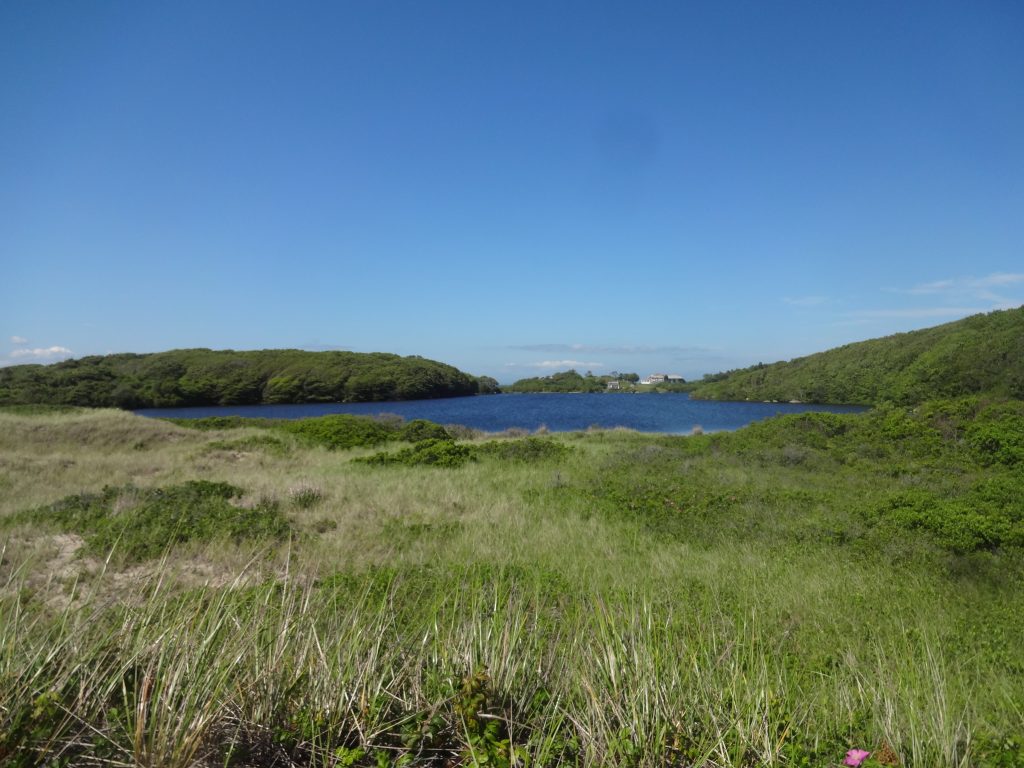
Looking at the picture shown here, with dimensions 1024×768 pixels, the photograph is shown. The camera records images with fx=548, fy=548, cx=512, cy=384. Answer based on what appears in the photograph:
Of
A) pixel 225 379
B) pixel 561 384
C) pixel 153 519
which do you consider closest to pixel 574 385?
pixel 561 384

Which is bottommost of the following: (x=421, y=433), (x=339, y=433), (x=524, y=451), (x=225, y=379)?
(x=524, y=451)

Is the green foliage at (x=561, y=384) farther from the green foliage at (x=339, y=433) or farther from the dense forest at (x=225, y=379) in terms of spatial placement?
the green foliage at (x=339, y=433)

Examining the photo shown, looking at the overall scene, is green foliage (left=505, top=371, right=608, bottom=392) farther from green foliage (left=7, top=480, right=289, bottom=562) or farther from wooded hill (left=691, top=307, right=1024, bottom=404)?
green foliage (left=7, top=480, right=289, bottom=562)

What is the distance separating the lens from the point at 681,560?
670 cm

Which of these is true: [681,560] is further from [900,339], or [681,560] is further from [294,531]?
[900,339]

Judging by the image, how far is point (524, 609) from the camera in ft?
15.5

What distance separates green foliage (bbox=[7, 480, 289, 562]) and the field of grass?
0.05 metres

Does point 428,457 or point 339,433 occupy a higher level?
point 339,433

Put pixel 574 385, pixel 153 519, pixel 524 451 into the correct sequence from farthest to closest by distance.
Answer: pixel 574 385 < pixel 524 451 < pixel 153 519

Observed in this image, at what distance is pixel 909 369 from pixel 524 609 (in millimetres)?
59599

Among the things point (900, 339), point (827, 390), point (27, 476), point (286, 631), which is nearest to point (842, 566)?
point (286, 631)

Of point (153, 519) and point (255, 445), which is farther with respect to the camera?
point (255, 445)

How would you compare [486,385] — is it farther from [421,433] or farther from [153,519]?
[153,519]

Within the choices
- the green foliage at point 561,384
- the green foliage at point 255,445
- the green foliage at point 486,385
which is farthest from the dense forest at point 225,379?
the green foliage at point 255,445
